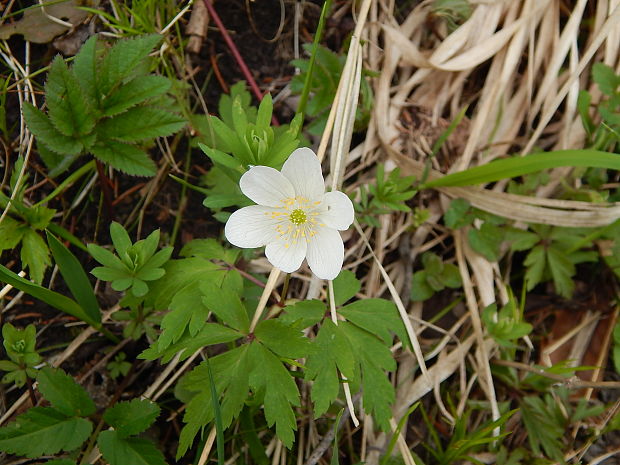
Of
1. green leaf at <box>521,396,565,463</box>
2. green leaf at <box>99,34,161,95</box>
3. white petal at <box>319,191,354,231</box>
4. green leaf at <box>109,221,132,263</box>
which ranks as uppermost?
green leaf at <box>99,34,161,95</box>

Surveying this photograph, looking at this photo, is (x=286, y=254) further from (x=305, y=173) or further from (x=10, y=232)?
(x=10, y=232)

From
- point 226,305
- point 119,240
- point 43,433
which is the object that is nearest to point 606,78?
point 226,305

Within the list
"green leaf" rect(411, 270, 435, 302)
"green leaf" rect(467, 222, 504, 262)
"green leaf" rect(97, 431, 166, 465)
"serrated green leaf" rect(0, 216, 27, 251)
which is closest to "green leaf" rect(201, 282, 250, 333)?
"green leaf" rect(97, 431, 166, 465)

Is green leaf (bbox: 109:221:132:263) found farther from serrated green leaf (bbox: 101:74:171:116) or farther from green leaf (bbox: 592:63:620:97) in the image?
green leaf (bbox: 592:63:620:97)

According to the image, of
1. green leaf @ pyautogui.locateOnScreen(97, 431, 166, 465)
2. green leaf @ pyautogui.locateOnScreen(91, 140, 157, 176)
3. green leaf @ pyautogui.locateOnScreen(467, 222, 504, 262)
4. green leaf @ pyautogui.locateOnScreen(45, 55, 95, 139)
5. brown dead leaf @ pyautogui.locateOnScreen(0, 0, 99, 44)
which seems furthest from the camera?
green leaf @ pyautogui.locateOnScreen(467, 222, 504, 262)

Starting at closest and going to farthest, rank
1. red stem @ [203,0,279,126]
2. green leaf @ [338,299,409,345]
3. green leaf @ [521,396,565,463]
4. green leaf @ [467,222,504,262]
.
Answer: green leaf @ [338,299,409,345], green leaf @ [521,396,565,463], green leaf @ [467,222,504,262], red stem @ [203,0,279,126]

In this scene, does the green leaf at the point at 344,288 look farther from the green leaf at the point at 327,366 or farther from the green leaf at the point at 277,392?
the green leaf at the point at 277,392

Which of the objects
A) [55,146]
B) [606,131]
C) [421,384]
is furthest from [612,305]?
[55,146]
